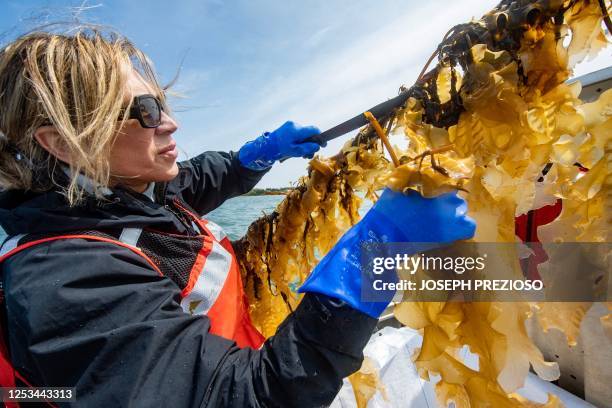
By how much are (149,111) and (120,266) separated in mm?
557

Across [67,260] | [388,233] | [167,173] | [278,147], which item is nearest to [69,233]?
[67,260]

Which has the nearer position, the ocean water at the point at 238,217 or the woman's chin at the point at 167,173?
the woman's chin at the point at 167,173

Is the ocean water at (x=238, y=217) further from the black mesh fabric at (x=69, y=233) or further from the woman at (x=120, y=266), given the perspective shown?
the black mesh fabric at (x=69, y=233)

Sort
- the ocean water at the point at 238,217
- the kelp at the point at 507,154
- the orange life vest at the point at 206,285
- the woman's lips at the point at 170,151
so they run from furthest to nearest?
1. the ocean water at the point at 238,217
2. the woman's lips at the point at 170,151
3. the orange life vest at the point at 206,285
4. the kelp at the point at 507,154

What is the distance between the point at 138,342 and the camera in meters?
0.65

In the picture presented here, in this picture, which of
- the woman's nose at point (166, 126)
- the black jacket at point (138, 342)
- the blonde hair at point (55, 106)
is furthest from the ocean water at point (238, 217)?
the black jacket at point (138, 342)

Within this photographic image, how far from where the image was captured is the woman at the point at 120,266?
2.12ft

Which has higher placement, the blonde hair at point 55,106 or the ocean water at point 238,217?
the blonde hair at point 55,106

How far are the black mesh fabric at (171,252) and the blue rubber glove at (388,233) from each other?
46 cm

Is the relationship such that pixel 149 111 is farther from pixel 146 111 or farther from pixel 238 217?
pixel 238 217

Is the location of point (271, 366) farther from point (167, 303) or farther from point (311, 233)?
point (311, 233)

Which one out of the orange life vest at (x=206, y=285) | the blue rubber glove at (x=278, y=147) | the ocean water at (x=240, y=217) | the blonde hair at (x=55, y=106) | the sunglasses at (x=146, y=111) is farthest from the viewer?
the ocean water at (x=240, y=217)

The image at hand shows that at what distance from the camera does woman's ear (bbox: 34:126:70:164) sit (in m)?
0.92

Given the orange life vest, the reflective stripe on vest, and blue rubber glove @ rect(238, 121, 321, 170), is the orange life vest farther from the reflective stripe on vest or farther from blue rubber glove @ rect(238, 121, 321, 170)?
blue rubber glove @ rect(238, 121, 321, 170)
